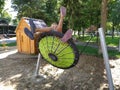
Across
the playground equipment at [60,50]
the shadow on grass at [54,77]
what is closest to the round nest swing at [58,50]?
the playground equipment at [60,50]

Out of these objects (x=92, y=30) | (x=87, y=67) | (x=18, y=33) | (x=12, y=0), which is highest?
(x=12, y=0)

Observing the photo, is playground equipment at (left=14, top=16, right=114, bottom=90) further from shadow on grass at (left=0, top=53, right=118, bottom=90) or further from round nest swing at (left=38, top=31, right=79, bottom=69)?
shadow on grass at (left=0, top=53, right=118, bottom=90)

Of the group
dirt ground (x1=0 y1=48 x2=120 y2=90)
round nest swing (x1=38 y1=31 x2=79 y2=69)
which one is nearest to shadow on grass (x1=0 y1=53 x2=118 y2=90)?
dirt ground (x1=0 y1=48 x2=120 y2=90)

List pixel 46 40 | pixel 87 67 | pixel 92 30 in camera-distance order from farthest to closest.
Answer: pixel 87 67
pixel 92 30
pixel 46 40

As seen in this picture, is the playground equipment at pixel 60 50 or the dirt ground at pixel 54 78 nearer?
the playground equipment at pixel 60 50

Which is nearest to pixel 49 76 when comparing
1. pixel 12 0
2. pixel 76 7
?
pixel 76 7

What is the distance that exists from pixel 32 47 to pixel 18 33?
172 cm

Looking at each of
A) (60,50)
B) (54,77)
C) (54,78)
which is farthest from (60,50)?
(54,77)

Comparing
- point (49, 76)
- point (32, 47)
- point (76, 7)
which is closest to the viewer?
point (49, 76)

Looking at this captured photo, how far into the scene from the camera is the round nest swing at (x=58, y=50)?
5.33m

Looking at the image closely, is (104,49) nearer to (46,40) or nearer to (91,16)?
(46,40)

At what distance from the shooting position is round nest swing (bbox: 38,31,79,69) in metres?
5.33

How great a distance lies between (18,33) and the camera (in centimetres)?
1523

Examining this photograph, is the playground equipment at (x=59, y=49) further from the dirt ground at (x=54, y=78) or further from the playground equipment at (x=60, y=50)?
the dirt ground at (x=54, y=78)
